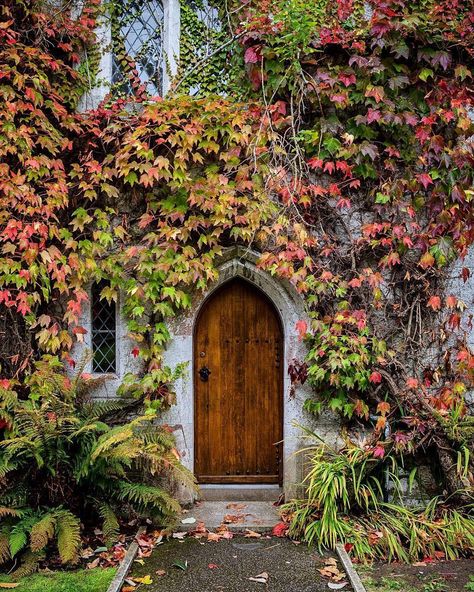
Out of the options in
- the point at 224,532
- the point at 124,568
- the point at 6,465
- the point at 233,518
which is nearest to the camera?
the point at 124,568

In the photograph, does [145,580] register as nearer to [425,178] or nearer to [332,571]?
[332,571]

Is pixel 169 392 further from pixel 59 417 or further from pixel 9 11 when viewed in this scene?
pixel 9 11

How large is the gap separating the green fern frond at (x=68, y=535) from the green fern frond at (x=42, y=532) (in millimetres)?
62

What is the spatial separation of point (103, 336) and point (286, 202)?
2.50m

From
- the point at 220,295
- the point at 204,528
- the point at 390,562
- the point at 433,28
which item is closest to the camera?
the point at 390,562

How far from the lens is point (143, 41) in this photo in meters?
6.44

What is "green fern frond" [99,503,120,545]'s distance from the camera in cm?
491

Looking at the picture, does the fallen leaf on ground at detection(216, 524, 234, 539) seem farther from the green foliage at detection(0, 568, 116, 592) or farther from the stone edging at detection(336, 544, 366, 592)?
the green foliage at detection(0, 568, 116, 592)

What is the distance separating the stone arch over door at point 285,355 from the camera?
606 cm

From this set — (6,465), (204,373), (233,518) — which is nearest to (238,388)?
(204,373)

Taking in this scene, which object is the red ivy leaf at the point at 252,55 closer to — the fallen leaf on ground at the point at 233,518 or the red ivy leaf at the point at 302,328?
the red ivy leaf at the point at 302,328

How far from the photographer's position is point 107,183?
5914 millimetres

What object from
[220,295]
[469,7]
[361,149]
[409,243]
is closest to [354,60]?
[361,149]

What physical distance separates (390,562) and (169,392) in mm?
2659
